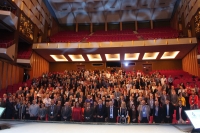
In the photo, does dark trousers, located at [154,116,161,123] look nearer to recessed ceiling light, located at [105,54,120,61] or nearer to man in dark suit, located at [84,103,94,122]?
man in dark suit, located at [84,103,94,122]

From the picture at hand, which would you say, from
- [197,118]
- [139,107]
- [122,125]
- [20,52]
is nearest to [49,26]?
[20,52]

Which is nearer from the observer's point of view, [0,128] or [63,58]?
[0,128]

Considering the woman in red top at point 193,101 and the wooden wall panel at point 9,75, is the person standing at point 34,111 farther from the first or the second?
the wooden wall panel at point 9,75

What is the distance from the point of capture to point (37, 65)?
1016 centimetres

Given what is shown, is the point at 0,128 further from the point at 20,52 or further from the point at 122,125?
the point at 20,52

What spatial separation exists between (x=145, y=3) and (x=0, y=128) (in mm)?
11548

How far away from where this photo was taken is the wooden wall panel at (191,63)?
8508mm

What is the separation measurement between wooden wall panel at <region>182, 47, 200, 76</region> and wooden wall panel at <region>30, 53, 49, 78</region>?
→ 8.49m

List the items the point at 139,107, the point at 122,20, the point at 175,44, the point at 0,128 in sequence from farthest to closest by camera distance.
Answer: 1. the point at 122,20
2. the point at 175,44
3. the point at 139,107
4. the point at 0,128

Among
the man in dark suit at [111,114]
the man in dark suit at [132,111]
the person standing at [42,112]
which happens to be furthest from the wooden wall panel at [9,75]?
the man in dark suit at [132,111]

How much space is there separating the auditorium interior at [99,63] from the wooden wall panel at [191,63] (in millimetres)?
51

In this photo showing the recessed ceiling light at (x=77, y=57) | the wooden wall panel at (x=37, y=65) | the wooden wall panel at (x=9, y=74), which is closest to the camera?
the wooden wall panel at (x=9, y=74)

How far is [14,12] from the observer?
25.3 feet

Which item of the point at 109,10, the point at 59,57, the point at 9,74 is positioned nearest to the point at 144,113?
the point at 9,74
